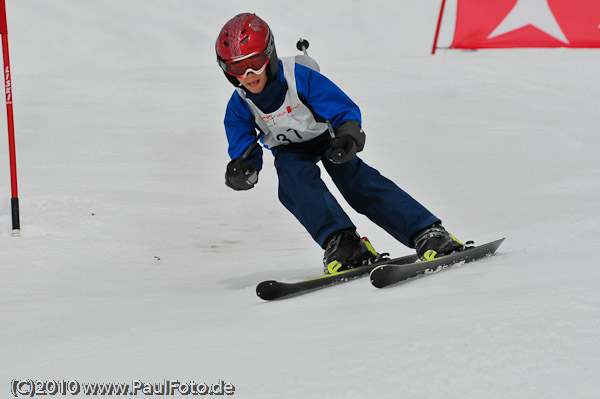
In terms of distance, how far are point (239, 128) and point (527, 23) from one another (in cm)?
739

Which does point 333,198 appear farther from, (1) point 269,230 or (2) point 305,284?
(1) point 269,230

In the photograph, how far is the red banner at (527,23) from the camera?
9.45 metres

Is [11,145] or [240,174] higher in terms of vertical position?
[240,174]

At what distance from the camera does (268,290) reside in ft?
9.05

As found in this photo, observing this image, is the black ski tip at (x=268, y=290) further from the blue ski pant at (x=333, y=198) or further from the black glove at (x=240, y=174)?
the black glove at (x=240, y=174)

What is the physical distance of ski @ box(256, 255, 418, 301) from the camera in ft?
9.05

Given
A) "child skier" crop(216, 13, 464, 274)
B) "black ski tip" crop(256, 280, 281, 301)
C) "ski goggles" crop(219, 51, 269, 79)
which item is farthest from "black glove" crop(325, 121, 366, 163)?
"black ski tip" crop(256, 280, 281, 301)

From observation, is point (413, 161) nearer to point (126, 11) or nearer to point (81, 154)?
point (81, 154)

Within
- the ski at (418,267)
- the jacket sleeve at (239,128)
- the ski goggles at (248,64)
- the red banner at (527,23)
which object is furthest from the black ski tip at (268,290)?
the red banner at (527,23)

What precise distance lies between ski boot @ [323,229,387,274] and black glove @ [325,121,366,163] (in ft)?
1.10

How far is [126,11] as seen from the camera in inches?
526

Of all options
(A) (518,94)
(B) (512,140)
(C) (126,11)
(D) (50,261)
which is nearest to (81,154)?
(D) (50,261)

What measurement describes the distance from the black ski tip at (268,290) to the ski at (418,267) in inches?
14.0

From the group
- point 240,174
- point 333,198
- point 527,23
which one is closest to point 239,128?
point 240,174
